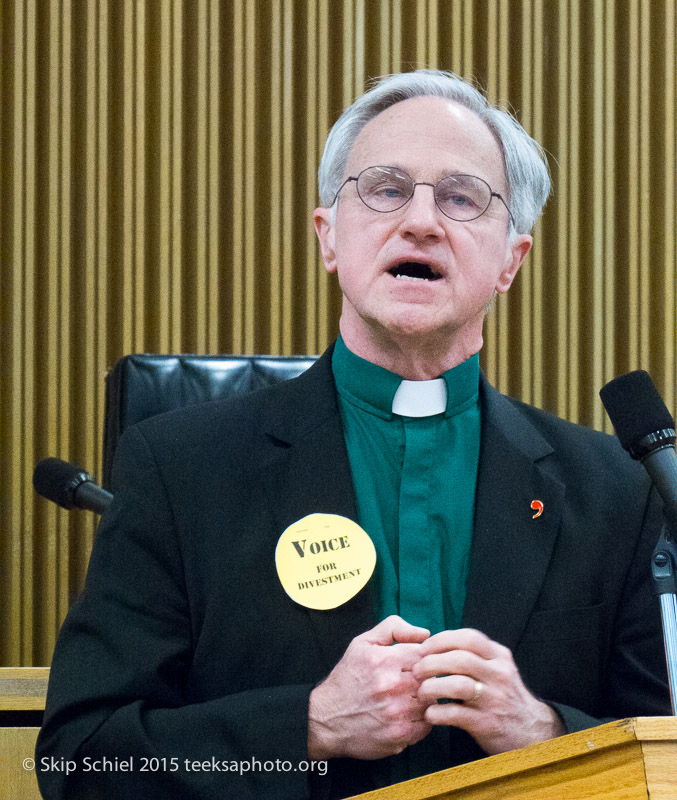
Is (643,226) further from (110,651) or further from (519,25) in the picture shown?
(110,651)

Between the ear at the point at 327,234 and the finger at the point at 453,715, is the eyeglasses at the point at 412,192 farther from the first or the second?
the finger at the point at 453,715

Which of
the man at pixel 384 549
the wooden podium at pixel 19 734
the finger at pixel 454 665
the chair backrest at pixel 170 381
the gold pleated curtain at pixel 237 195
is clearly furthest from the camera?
the gold pleated curtain at pixel 237 195

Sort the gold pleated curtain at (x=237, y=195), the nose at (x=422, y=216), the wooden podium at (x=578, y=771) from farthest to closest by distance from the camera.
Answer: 1. the gold pleated curtain at (x=237, y=195)
2. the nose at (x=422, y=216)
3. the wooden podium at (x=578, y=771)

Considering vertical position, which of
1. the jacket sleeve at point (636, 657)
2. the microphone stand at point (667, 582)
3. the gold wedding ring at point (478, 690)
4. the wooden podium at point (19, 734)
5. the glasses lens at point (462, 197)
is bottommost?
the wooden podium at point (19, 734)

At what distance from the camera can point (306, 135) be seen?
124 inches

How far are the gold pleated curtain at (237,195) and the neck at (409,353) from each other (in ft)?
4.91

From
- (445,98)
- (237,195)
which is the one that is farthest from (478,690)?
(237,195)

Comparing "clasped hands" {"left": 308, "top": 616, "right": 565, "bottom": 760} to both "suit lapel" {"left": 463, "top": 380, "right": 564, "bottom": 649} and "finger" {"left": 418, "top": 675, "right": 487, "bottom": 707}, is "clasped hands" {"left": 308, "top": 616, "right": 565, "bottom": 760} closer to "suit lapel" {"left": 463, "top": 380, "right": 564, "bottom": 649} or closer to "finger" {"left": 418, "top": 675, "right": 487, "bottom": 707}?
"finger" {"left": 418, "top": 675, "right": 487, "bottom": 707}

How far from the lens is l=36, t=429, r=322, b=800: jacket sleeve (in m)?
1.23

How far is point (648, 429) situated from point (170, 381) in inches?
48.9

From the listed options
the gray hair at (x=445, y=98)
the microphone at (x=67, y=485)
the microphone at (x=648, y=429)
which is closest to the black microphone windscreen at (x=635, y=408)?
the microphone at (x=648, y=429)

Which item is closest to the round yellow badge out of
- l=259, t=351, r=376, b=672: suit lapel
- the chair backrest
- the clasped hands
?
l=259, t=351, r=376, b=672: suit lapel

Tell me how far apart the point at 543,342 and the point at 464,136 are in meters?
1.66

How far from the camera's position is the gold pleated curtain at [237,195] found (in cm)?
305
